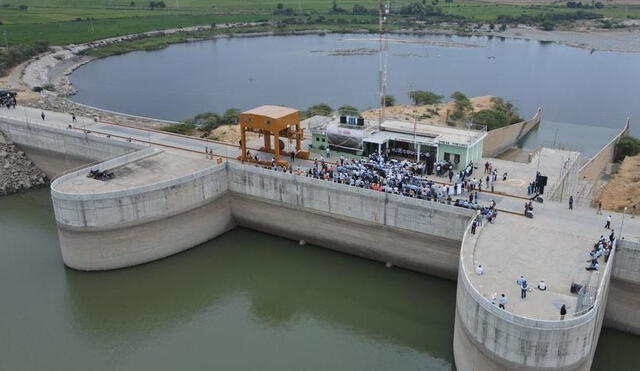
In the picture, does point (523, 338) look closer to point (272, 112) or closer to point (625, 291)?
point (625, 291)

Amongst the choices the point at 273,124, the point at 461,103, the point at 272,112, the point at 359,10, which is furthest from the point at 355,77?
the point at 359,10

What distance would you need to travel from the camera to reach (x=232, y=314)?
33.5 metres

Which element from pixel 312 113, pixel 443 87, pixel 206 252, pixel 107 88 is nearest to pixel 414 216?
pixel 206 252

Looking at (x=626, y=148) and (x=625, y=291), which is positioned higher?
(x=625, y=291)

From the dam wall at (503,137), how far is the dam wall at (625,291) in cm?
2586

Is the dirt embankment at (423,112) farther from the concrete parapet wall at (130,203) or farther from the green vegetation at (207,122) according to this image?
the concrete parapet wall at (130,203)

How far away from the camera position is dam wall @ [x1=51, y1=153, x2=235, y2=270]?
119 feet

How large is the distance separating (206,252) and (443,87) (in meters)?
65.6

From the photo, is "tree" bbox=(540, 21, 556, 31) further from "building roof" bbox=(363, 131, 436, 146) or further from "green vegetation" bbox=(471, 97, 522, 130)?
"building roof" bbox=(363, 131, 436, 146)

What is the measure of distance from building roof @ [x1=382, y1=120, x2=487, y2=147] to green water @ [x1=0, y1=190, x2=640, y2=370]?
1007 centimetres

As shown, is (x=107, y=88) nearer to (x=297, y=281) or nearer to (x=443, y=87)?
(x=443, y=87)

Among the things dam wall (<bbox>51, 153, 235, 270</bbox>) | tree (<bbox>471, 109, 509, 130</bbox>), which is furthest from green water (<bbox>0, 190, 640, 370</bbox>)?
tree (<bbox>471, 109, 509, 130</bbox>)

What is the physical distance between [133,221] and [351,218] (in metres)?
14.1

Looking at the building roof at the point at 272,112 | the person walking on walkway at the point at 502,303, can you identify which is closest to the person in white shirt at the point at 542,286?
the person walking on walkway at the point at 502,303
